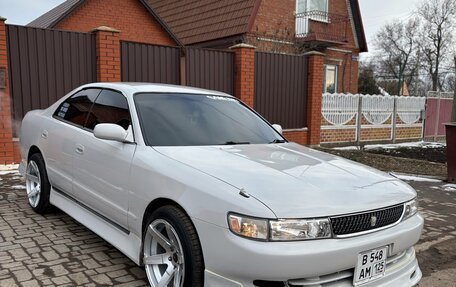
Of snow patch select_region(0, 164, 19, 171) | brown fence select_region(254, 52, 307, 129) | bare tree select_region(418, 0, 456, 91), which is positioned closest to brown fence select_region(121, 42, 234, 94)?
brown fence select_region(254, 52, 307, 129)

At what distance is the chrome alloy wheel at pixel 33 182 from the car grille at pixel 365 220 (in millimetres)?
3696

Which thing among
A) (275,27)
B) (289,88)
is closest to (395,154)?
(289,88)

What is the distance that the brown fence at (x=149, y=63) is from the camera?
8703mm

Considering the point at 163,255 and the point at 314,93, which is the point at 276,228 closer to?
the point at 163,255

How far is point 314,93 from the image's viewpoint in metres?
11.7

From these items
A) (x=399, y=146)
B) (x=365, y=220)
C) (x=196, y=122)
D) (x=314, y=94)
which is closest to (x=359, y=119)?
(x=399, y=146)

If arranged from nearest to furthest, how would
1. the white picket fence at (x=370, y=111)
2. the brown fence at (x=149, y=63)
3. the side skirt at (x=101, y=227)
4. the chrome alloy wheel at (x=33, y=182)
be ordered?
1. the side skirt at (x=101, y=227)
2. the chrome alloy wheel at (x=33, y=182)
3. the brown fence at (x=149, y=63)
4. the white picket fence at (x=370, y=111)

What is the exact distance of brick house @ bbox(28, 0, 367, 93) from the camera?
1462 cm

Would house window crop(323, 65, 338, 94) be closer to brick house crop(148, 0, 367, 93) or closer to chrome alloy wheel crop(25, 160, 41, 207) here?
brick house crop(148, 0, 367, 93)

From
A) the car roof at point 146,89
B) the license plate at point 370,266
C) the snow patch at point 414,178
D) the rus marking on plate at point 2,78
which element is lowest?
the snow patch at point 414,178

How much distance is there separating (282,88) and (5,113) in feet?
22.3

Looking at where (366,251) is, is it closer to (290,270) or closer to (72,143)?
(290,270)

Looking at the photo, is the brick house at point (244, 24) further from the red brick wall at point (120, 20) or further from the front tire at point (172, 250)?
the front tire at point (172, 250)

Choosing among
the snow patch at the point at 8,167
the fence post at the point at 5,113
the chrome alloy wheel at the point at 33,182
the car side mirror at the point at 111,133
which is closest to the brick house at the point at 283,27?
the fence post at the point at 5,113
